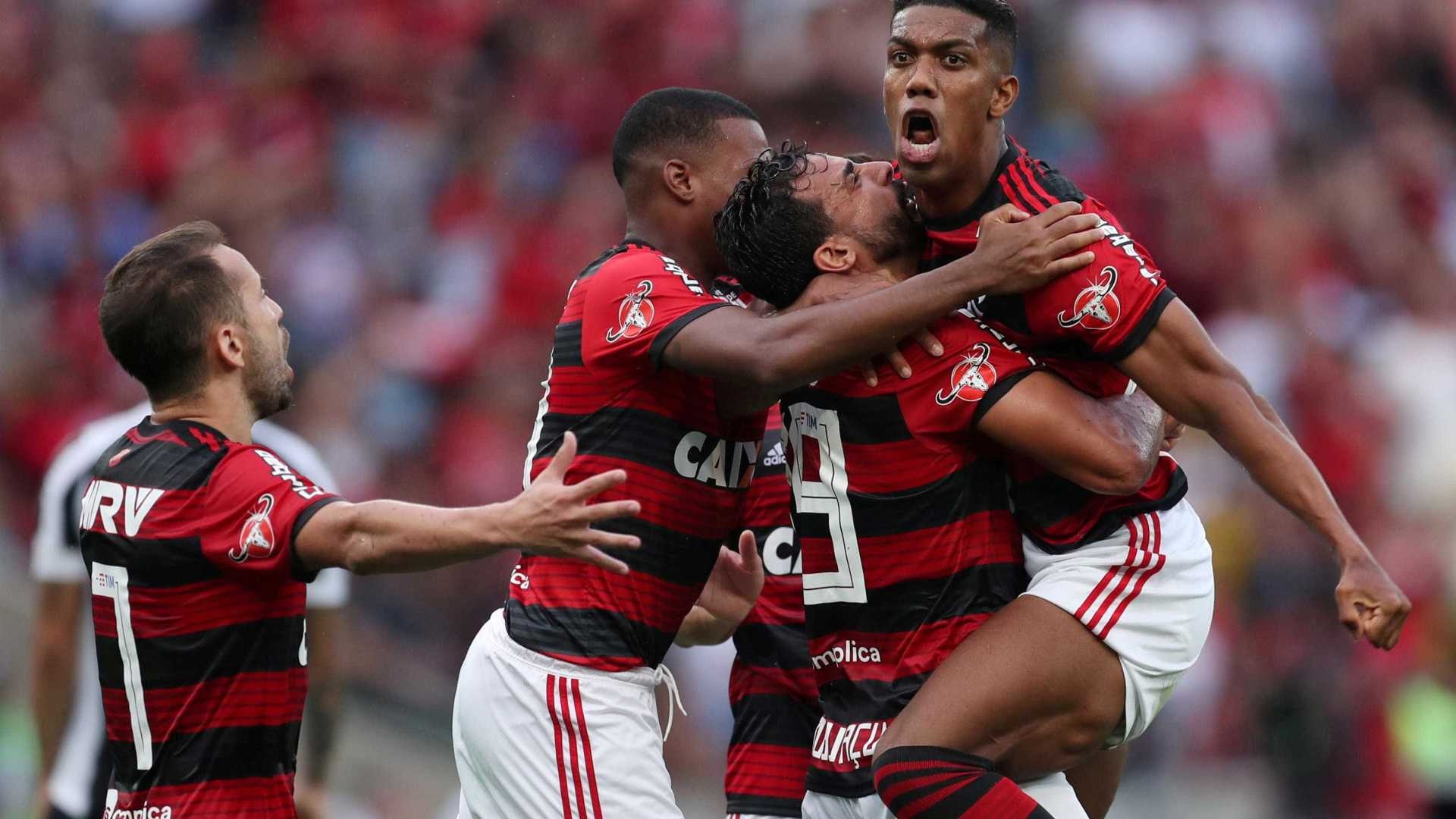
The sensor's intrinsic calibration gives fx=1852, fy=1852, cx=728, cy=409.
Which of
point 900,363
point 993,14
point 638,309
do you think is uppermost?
point 993,14

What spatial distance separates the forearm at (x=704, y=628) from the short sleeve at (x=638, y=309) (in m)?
0.98

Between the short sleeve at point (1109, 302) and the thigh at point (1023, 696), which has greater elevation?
the short sleeve at point (1109, 302)

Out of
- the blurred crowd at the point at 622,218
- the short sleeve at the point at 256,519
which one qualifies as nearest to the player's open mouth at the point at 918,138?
the short sleeve at the point at 256,519

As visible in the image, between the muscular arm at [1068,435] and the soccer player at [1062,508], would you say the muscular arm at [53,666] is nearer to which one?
the soccer player at [1062,508]

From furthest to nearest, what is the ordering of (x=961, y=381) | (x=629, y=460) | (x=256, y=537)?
(x=629, y=460)
(x=961, y=381)
(x=256, y=537)

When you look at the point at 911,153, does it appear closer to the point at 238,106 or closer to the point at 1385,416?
the point at 1385,416

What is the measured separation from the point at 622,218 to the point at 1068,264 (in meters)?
7.78

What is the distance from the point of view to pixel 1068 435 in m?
4.12

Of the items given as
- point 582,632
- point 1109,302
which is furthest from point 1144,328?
point 582,632

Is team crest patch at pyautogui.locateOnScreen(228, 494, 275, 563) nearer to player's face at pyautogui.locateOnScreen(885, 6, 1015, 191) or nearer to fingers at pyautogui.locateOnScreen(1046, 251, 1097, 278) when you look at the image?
player's face at pyautogui.locateOnScreen(885, 6, 1015, 191)

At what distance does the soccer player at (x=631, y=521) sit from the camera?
14.1 ft

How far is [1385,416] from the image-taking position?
10.1 m

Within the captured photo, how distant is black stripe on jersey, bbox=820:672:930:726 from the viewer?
4336 mm

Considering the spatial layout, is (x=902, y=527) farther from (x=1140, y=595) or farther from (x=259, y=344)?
(x=259, y=344)
